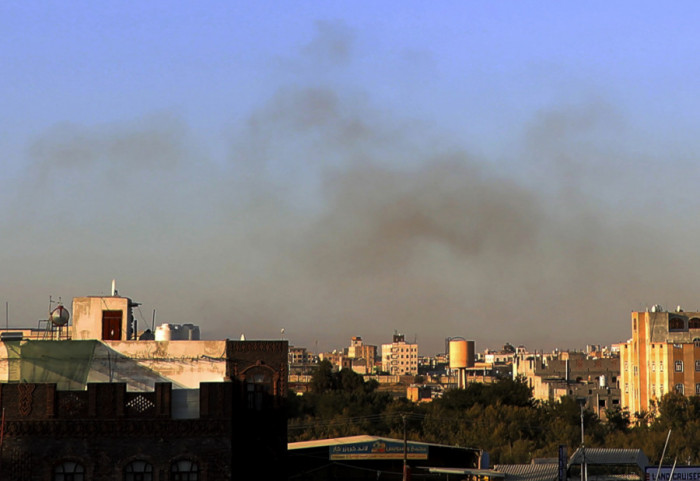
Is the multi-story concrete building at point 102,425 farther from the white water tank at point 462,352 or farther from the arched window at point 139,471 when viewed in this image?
the white water tank at point 462,352

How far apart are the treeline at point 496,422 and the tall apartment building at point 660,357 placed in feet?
43.1

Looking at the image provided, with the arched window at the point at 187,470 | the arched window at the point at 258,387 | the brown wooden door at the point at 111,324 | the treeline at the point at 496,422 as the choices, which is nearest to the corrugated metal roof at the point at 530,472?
the arched window at the point at 258,387

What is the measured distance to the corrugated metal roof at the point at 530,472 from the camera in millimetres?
56091

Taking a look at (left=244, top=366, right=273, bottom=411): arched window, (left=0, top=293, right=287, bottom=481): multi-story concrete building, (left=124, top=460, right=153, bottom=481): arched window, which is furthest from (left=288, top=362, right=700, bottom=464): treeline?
(left=124, top=460, right=153, bottom=481): arched window

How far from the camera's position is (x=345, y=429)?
8812cm

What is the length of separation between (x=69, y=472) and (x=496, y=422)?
5795 centimetres

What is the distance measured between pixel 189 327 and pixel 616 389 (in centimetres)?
10179

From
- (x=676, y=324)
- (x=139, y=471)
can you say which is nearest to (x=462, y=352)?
(x=676, y=324)

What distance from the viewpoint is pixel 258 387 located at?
49812mm

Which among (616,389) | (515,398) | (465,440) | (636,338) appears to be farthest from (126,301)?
(616,389)

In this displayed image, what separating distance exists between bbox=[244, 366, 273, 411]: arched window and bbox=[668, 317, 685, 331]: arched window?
95367 mm

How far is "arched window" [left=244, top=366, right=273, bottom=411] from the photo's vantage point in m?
49.5

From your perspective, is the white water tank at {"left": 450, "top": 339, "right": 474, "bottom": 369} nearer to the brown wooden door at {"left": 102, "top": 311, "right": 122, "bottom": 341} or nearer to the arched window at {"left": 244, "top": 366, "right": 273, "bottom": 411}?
the brown wooden door at {"left": 102, "top": 311, "right": 122, "bottom": 341}

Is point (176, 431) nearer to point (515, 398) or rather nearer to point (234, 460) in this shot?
point (234, 460)
